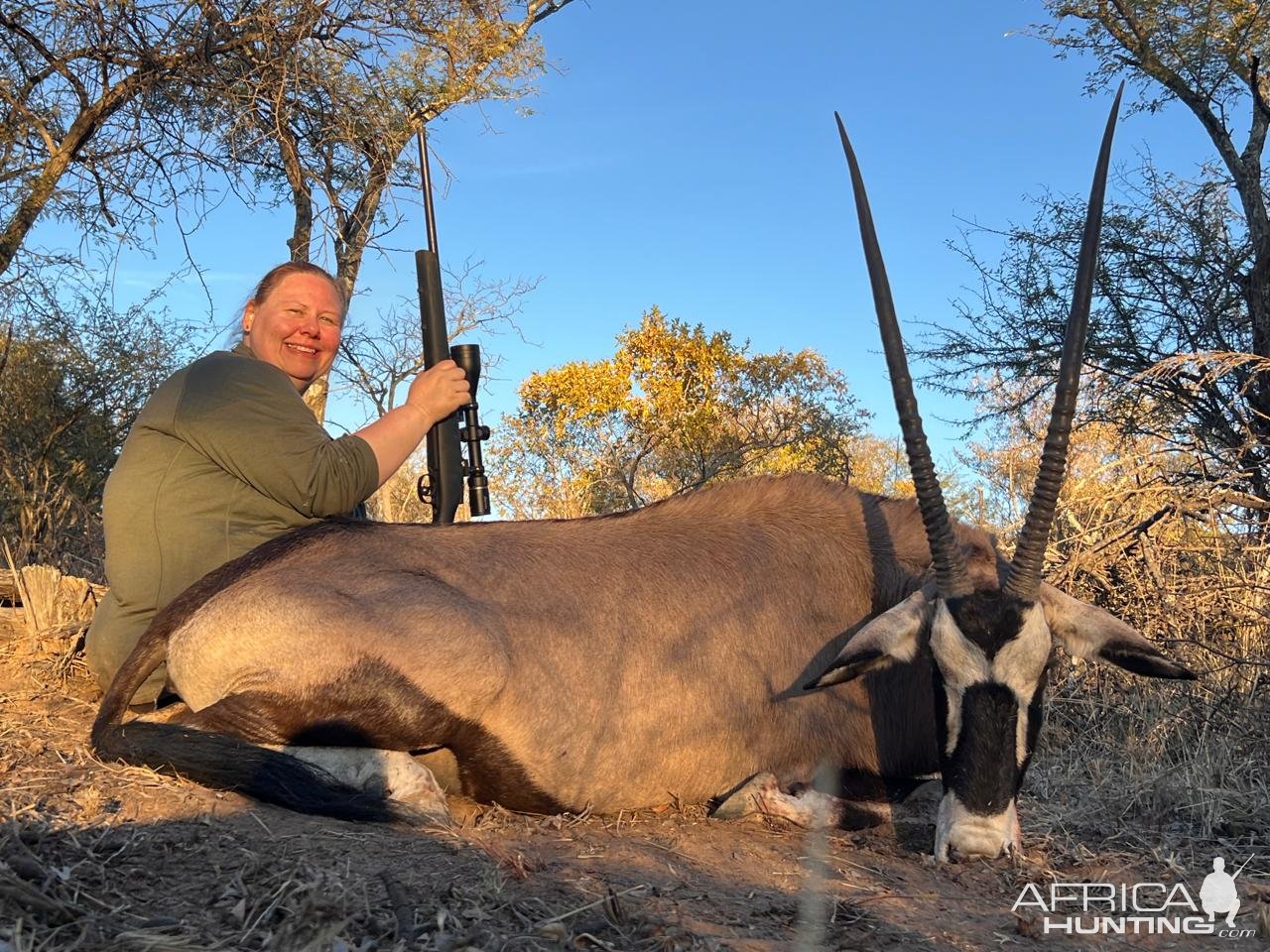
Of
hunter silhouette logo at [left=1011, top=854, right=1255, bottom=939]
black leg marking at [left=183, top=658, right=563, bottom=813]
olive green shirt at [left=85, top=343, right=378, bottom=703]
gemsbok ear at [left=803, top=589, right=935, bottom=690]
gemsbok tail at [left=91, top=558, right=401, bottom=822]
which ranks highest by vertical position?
olive green shirt at [left=85, top=343, right=378, bottom=703]

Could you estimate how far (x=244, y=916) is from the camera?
231cm

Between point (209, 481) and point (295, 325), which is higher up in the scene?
point (295, 325)

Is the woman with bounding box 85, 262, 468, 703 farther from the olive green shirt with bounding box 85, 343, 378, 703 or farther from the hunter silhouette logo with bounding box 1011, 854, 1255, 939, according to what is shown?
the hunter silhouette logo with bounding box 1011, 854, 1255, 939

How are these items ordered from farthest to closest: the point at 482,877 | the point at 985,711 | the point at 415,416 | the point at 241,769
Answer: the point at 415,416, the point at 985,711, the point at 241,769, the point at 482,877

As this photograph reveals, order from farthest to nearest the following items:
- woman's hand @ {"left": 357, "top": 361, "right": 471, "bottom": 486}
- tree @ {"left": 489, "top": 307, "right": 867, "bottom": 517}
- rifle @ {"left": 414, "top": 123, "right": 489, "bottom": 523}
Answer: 1. tree @ {"left": 489, "top": 307, "right": 867, "bottom": 517}
2. rifle @ {"left": 414, "top": 123, "right": 489, "bottom": 523}
3. woman's hand @ {"left": 357, "top": 361, "right": 471, "bottom": 486}

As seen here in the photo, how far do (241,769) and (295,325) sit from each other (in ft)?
7.52

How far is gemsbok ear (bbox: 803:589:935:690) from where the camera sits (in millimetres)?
4047

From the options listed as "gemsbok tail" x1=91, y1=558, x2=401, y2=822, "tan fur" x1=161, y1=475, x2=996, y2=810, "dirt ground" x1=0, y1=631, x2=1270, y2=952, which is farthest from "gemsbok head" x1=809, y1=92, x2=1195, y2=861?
"gemsbok tail" x1=91, y1=558, x2=401, y2=822

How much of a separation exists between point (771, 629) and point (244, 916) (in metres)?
2.59

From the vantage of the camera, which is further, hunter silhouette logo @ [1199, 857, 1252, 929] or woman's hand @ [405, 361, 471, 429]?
woman's hand @ [405, 361, 471, 429]

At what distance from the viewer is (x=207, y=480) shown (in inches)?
168

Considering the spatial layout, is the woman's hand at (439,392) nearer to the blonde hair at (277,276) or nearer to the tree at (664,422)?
the blonde hair at (277,276)

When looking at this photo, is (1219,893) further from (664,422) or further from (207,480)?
(664,422)

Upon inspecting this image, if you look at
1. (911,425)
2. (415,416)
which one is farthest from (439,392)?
(911,425)
